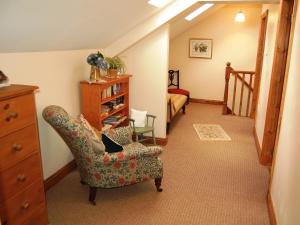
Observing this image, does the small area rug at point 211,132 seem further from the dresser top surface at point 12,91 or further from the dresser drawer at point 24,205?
the dresser top surface at point 12,91

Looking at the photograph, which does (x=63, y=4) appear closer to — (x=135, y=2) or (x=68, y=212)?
(x=135, y=2)

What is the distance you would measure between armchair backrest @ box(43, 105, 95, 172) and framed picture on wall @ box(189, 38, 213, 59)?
16.1ft

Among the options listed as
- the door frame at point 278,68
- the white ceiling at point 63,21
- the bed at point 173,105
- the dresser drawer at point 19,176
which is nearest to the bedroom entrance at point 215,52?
the bed at point 173,105

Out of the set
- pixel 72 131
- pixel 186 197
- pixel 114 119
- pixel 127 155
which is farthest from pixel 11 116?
pixel 114 119

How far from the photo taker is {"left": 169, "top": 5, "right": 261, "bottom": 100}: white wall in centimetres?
618

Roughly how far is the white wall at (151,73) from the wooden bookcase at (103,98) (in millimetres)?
209

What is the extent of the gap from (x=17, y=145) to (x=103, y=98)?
1.68 metres

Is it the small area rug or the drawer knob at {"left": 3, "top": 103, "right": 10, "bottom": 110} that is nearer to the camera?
the drawer knob at {"left": 3, "top": 103, "right": 10, "bottom": 110}

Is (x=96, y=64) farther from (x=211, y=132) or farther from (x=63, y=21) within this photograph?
(x=211, y=132)

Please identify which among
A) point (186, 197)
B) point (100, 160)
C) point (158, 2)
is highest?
point (158, 2)

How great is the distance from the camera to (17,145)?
1762 mm

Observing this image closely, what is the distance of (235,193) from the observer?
285 cm

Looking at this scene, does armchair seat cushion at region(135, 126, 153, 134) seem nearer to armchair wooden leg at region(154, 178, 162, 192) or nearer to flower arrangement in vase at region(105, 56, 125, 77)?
flower arrangement in vase at region(105, 56, 125, 77)

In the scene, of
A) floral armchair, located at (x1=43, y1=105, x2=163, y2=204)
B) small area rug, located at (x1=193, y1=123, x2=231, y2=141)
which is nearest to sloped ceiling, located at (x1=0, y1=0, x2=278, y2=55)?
floral armchair, located at (x1=43, y1=105, x2=163, y2=204)
